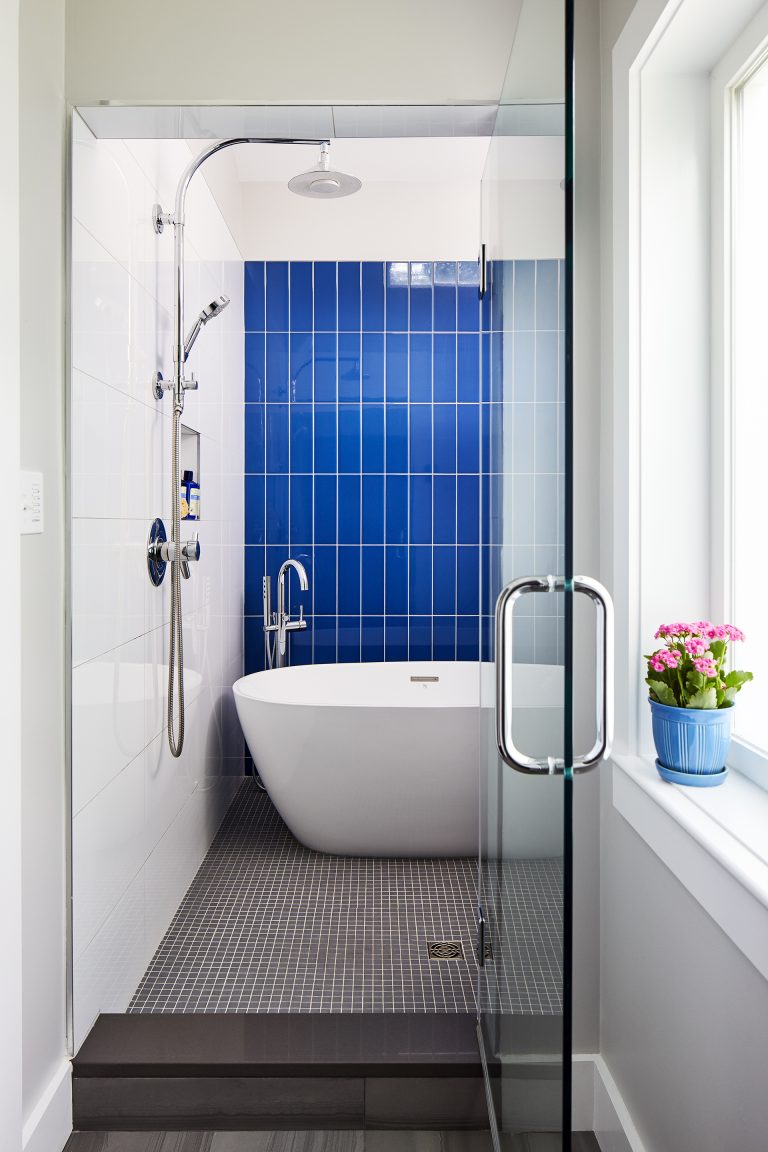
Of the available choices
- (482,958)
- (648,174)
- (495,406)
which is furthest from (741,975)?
(648,174)

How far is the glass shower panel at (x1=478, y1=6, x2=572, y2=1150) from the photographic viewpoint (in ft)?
3.09

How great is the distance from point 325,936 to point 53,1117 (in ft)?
2.88

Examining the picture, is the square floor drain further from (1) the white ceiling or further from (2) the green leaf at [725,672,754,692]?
(1) the white ceiling

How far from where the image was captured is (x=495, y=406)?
1.66 meters

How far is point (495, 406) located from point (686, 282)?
430mm

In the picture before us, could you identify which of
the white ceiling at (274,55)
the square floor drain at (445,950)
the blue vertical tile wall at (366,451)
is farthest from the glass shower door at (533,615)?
the blue vertical tile wall at (366,451)

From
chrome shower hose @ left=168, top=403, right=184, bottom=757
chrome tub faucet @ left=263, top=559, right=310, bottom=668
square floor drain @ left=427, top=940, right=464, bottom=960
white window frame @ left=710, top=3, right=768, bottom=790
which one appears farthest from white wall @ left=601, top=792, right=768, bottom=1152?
chrome tub faucet @ left=263, top=559, right=310, bottom=668

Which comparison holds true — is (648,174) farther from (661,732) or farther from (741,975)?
(741,975)

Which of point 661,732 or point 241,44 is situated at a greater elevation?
point 241,44

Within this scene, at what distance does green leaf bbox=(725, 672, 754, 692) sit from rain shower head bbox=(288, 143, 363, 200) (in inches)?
83.5

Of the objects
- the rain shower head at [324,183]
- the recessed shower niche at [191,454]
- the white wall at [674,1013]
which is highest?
the rain shower head at [324,183]

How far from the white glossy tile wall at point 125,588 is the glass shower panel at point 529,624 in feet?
2.97

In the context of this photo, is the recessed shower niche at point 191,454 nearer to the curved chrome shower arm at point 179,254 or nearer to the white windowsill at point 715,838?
the curved chrome shower arm at point 179,254

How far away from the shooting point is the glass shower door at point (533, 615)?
3.00 ft
